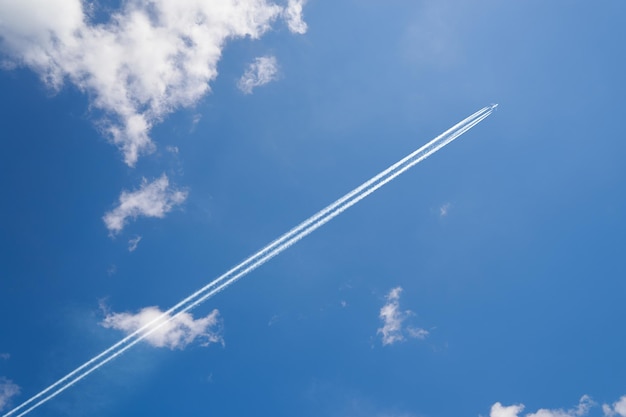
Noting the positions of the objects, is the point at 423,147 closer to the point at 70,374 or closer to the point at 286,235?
the point at 286,235

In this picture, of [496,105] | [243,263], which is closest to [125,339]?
[243,263]

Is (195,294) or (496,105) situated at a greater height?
(496,105)

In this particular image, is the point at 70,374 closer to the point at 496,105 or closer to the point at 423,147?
the point at 423,147

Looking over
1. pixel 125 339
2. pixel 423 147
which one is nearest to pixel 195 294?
pixel 125 339

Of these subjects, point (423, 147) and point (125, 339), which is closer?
point (423, 147)

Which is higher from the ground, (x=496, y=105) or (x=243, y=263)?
(x=496, y=105)

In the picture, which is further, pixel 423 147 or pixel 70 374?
pixel 70 374

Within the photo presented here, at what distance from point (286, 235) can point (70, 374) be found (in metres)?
49.9

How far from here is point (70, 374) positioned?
8869cm

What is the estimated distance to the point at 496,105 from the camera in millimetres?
80188

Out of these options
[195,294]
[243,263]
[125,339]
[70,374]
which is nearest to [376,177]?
[243,263]

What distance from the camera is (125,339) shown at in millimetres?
87500

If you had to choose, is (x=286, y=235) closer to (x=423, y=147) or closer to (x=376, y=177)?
(x=376, y=177)

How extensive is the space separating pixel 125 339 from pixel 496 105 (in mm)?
79778
